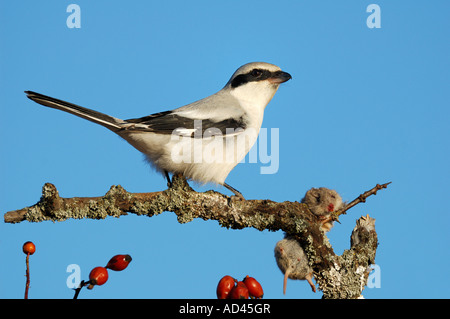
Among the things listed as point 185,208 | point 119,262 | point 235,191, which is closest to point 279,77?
point 235,191

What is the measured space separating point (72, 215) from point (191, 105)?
6.36 feet

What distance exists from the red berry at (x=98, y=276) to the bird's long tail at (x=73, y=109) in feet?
6.56

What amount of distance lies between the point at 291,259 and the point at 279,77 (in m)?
2.22

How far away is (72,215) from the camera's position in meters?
3.95

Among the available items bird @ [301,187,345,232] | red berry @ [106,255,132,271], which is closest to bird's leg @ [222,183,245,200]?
bird @ [301,187,345,232]

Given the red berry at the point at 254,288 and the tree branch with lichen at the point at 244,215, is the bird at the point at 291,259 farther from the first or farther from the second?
the red berry at the point at 254,288

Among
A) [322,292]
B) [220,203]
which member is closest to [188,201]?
[220,203]

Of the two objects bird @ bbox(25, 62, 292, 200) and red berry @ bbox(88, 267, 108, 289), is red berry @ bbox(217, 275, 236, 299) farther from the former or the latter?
bird @ bbox(25, 62, 292, 200)

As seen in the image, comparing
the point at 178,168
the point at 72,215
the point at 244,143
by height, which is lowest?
the point at 72,215

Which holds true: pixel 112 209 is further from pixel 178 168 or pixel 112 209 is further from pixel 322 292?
pixel 322 292

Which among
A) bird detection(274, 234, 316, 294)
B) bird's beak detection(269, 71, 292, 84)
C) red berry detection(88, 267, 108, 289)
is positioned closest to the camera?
red berry detection(88, 267, 108, 289)

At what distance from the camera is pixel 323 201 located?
5387 millimetres

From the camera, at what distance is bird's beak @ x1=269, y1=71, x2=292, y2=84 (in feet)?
18.6

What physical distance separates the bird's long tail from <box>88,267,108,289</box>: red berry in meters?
2.00
